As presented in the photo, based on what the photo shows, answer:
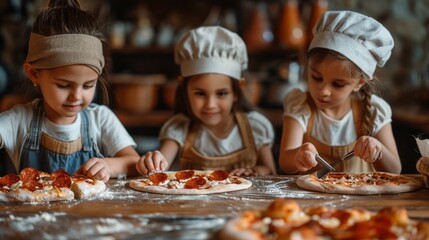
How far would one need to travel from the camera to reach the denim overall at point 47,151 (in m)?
1.99

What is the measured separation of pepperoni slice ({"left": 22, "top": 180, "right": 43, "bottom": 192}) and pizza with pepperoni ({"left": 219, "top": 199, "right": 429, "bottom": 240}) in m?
0.61

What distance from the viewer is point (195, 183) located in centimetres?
169

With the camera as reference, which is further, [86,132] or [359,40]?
[86,132]

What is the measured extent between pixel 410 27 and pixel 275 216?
3.32m

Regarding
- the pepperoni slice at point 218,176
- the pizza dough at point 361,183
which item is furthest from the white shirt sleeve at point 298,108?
the pepperoni slice at point 218,176

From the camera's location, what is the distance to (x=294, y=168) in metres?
1.99

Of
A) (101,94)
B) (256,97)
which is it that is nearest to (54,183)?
(101,94)

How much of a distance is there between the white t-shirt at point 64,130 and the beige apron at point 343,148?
65 cm

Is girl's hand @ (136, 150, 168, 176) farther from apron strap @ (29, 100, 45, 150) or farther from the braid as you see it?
the braid

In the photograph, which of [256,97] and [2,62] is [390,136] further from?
[2,62]

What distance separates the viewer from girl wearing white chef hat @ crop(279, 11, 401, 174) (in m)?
1.89

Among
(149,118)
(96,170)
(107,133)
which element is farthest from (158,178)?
(149,118)

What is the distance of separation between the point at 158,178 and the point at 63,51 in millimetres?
498

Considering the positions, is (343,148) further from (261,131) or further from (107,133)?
(107,133)
